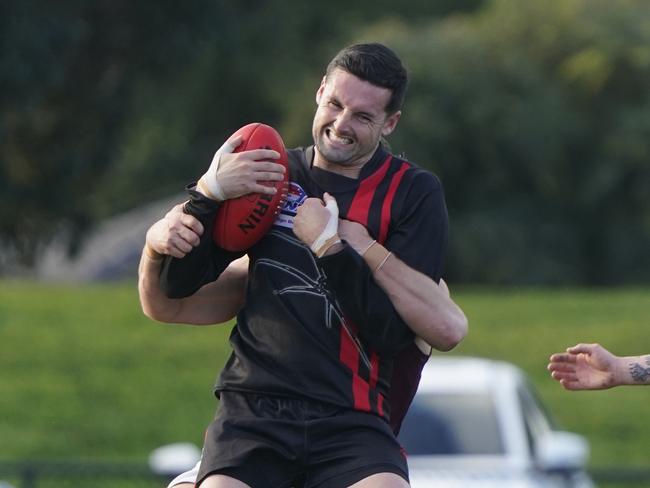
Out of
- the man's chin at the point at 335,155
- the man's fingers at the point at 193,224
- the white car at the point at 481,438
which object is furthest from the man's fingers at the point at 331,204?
the white car at the point at 481,438

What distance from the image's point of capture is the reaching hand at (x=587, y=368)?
17.6ft

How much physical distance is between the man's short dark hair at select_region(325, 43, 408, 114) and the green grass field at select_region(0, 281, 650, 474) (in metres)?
11.3

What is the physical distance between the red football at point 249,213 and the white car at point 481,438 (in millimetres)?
4923

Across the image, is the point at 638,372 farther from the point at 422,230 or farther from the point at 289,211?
the point at 289,211

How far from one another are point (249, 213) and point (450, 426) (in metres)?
6.09

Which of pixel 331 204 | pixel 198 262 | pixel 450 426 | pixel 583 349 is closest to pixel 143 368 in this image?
pixel 450 426

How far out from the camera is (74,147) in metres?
20.0

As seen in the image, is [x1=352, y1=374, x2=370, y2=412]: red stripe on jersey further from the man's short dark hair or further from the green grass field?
the green grass field

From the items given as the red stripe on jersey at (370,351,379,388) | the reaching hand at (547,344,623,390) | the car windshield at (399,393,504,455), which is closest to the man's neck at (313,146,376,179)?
the red stripe on jersey at (370,351,379,388)

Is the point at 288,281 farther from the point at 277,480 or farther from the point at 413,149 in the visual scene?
the point at 413,149

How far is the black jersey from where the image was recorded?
497cm

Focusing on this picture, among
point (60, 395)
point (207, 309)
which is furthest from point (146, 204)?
point (207, 309)

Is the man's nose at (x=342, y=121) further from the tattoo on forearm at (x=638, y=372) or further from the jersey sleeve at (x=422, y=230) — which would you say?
the tattoo on forearm at (x=638, y=372)

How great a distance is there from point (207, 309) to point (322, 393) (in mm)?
631
